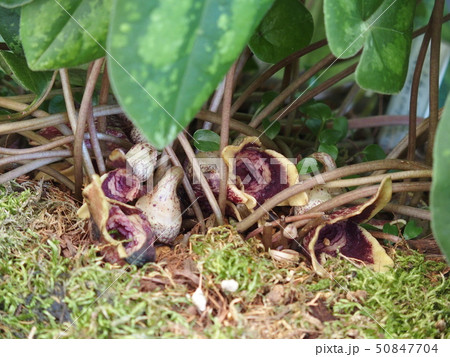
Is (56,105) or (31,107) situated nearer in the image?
(31,107)

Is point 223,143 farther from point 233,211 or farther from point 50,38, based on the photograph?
point 50,38

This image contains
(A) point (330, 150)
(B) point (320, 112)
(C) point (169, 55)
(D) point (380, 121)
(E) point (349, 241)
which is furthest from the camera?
(D) point (380, 121)

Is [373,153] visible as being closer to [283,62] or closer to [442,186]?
[283,62]

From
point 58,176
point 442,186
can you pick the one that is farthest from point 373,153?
point 58,176

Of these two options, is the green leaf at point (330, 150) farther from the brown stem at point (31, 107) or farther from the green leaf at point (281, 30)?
the brown stem at point (31, 107)

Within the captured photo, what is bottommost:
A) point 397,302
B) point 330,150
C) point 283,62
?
point 397,302

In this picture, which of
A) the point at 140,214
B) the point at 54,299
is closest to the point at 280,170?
the point at 140,214

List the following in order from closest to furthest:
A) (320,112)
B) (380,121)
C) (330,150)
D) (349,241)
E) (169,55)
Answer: (169,55), (349,241), (330,150), (320,112), (380,121)
